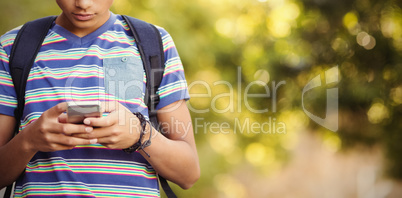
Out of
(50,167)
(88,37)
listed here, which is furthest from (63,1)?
(50,167)

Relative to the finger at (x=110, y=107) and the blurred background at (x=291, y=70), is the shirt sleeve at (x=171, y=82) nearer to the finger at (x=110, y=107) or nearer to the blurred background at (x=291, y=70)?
the finger at (x=110, y=107)

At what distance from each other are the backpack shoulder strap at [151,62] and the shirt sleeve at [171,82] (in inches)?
0.5

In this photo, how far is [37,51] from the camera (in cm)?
117

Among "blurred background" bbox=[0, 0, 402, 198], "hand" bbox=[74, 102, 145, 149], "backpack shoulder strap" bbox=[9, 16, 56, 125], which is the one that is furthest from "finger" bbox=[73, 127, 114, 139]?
"blurred background" bbox=[0, 0, 402, 198]

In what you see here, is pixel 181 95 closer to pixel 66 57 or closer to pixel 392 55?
pixel 66 57

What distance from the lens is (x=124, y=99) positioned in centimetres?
115

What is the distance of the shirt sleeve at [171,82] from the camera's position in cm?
117

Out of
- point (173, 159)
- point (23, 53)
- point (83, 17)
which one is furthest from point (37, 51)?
point (173, 159)

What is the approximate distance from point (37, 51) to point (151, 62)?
0.90ft

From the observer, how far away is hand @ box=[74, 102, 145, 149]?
101cm

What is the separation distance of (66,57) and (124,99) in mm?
174

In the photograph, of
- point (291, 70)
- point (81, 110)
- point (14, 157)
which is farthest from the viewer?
point (291, 70)

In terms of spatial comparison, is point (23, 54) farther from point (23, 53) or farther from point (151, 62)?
point (151, 62)

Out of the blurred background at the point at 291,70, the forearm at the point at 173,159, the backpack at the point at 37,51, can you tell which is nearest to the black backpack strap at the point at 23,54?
the backpack at the point at 37,51
